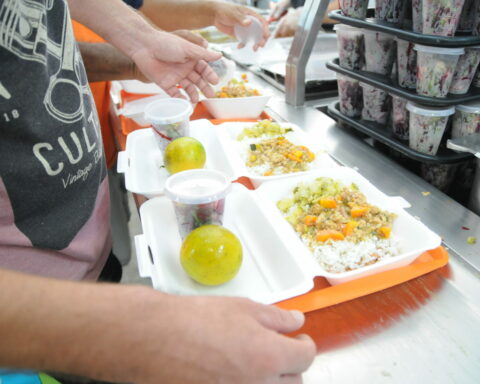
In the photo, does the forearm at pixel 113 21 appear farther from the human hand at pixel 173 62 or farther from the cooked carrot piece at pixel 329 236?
the cooked carrot piece at pixel 329 236

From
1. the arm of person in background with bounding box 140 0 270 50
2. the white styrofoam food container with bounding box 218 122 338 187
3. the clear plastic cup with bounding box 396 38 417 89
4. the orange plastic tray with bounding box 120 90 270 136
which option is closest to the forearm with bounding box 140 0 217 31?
the arm of person in background with bounding box 140 0 270 50

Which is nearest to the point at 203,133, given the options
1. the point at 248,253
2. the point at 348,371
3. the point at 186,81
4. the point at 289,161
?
the point at 186,81

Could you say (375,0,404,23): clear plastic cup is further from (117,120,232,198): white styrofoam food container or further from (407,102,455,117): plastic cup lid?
(117,120,232,198): white styrofoam food container

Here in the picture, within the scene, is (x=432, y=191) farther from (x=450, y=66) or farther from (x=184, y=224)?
(x=184, y=224)

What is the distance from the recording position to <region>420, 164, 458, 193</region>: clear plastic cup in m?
1.34

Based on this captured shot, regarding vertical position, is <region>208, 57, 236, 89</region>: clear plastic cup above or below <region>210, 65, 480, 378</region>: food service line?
above

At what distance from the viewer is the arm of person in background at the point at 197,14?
2061mm

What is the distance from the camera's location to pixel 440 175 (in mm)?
1350

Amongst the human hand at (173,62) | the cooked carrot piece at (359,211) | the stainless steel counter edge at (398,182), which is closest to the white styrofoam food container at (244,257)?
the cooked carrot piece at (359,211)

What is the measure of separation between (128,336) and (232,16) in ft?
6.64

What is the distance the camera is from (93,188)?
1.11 m

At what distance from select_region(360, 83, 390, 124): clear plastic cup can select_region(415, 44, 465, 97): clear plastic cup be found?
0.80 ft

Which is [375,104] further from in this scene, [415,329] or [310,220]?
[415,329]

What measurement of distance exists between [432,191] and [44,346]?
125 centimetres
